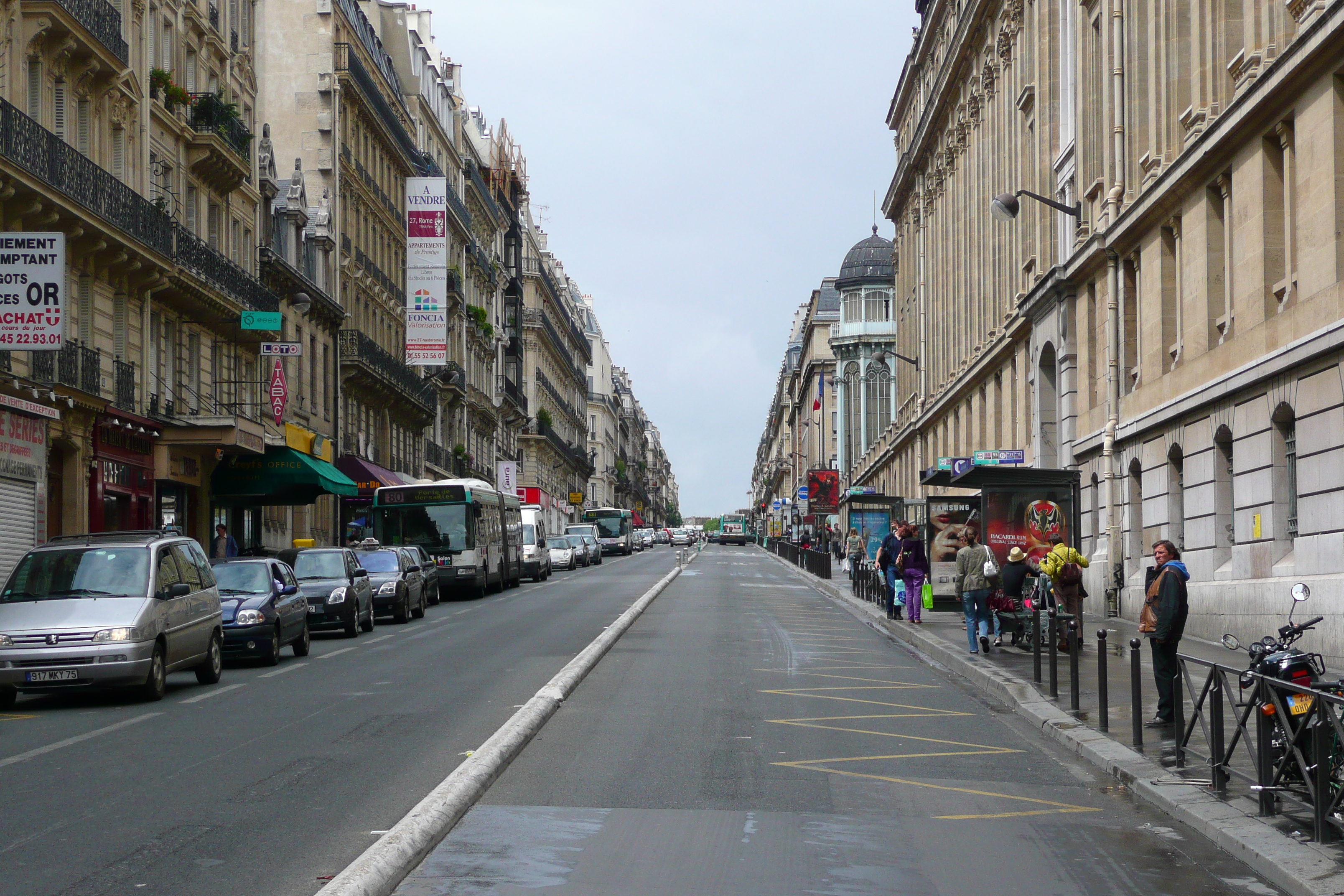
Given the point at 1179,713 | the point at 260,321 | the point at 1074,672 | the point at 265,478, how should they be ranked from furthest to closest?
1. the point at 265,478
2. the point at 260,321
3. the point at 1074,672
4. the point at 1179,713

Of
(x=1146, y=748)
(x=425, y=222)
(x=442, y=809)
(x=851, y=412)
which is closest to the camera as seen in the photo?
(x=442, y=809)

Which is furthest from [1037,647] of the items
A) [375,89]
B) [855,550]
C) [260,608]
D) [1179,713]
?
[375,89]

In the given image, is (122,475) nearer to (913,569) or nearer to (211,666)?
(211,666)

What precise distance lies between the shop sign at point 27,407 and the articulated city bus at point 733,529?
12425 cm

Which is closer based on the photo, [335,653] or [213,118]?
[335,653]

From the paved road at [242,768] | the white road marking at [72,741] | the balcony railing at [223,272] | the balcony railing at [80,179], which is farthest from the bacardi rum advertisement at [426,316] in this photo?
the white road marking at [72,741]

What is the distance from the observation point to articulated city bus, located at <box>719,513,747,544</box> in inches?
5920

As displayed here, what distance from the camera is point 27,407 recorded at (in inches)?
1022

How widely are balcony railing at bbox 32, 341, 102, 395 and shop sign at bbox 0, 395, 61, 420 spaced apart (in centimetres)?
86

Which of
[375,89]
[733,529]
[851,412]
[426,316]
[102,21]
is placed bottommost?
[733,529]

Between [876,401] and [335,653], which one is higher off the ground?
[876,401]

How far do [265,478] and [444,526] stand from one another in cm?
490

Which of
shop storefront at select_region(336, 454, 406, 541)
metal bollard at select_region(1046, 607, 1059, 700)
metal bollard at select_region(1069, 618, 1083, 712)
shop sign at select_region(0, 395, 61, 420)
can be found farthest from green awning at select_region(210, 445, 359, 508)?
metal bollard at select_region(1069, 618, 1083, 712)

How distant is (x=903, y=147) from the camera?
7475cm
